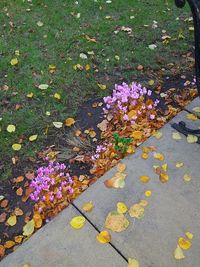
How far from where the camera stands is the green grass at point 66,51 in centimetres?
351

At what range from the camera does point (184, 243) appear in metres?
2.36

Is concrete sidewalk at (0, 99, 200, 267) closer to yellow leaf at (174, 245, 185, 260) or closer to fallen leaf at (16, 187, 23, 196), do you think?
yellow leaf at (174, 245, 185, 260)

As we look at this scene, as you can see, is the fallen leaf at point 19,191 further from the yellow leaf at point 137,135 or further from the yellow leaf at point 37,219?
the yellow leaf at point 137,135

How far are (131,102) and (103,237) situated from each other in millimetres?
1427

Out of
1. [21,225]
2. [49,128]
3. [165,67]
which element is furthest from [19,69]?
[21,225]

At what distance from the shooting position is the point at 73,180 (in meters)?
2.91

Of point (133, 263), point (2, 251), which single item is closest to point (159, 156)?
point (133, 263)

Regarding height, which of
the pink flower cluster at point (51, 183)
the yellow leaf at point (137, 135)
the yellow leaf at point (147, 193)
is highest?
the yellow leaf at point (137, 135)

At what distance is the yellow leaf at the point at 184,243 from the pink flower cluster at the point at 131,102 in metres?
1.21

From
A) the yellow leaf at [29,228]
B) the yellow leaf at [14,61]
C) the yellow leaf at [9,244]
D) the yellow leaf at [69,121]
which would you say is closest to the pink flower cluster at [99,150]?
the yellow leaf at [69,121]

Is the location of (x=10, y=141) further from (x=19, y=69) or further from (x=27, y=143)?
(x=19, y=69)

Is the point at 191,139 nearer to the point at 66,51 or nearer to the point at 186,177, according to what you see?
the point at 186,177

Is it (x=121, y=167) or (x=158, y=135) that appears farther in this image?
(x=158, y=135)

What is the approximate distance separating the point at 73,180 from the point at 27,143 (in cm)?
63
